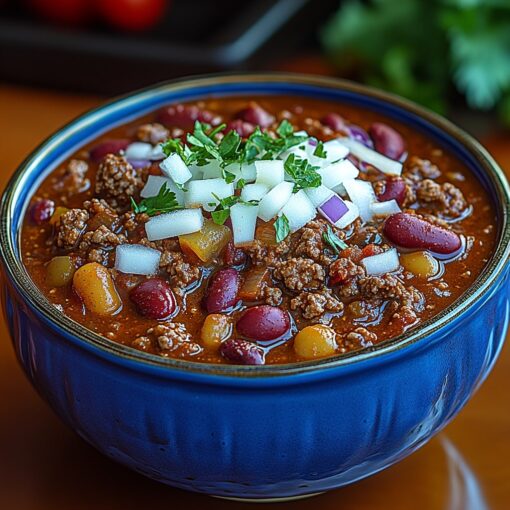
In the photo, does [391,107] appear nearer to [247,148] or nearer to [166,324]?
[247,148]

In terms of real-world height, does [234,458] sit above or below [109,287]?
below

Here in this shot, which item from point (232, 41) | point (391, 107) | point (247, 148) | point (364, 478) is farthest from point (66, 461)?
point (232, 41)

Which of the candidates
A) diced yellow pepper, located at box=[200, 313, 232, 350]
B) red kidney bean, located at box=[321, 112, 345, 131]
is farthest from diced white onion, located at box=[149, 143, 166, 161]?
diced yellow pepper, located at box=[200, 313, 232, 350]

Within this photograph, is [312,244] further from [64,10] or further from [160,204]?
[64,10]

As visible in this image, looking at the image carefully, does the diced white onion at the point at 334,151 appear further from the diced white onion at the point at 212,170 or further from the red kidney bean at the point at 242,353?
the red kidney bean at the point at 242,353

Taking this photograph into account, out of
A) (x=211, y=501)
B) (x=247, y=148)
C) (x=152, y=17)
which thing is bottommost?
(x=211, y=501)
